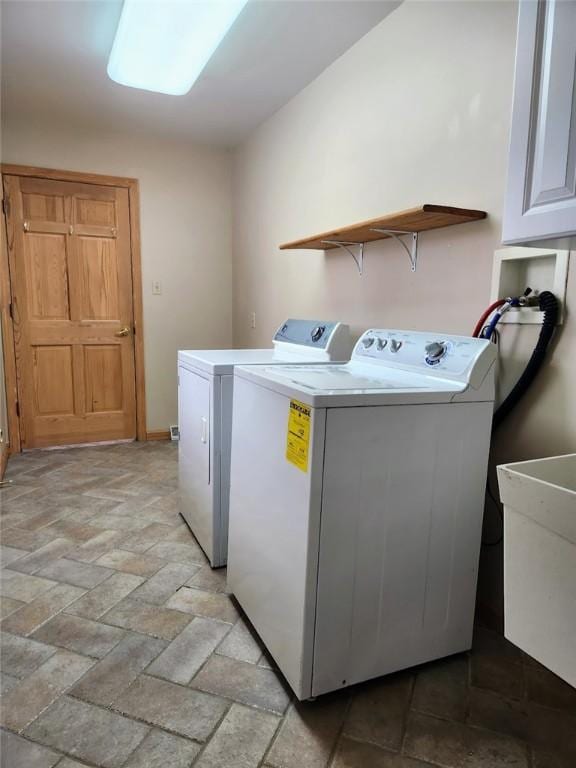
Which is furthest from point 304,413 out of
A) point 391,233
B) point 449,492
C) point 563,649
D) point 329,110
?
point 329,110

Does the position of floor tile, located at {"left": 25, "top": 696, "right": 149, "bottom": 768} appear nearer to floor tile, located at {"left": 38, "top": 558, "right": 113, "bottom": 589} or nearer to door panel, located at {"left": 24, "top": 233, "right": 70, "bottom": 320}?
floor tile, located at {"left": 38, "top": 558, "right": 113, "bottom": 589}

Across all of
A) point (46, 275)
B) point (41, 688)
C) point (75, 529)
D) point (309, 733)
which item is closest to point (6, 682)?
point (41, 688)

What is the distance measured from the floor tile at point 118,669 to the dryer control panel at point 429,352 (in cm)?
128

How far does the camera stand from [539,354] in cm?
152

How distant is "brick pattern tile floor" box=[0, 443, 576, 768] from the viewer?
124 centimetres

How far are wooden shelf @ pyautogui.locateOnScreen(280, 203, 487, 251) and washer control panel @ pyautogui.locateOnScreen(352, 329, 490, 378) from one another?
1.38ft

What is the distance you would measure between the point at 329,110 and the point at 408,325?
1383 millimetres

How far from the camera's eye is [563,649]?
2.98 ft

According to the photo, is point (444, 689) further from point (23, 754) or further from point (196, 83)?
point (196, 83)

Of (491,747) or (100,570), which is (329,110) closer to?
(100,570)

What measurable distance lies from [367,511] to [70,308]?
10.4 ft

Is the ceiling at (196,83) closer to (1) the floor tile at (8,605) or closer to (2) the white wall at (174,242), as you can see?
(2) the white wall at (174,242)

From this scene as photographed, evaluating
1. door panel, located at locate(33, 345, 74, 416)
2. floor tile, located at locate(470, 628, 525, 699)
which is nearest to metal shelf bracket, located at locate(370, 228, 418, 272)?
floor tile, located at locate(470, 628, 525, 699)

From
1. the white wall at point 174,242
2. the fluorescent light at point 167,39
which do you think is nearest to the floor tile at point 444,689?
the fluorescent light at point 167,39
